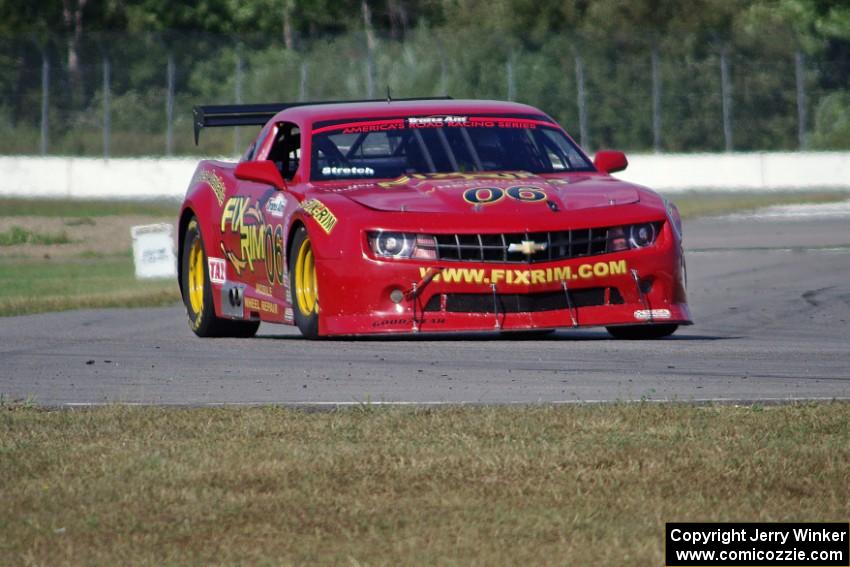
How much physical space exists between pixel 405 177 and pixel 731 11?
47.7m

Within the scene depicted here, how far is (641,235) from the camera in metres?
10.0

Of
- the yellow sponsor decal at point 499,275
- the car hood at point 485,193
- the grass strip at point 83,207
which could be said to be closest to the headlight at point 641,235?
the car hood at point 485,193

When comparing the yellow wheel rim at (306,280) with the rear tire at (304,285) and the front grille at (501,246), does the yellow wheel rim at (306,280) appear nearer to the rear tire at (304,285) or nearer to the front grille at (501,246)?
the rear tire at (304,285)

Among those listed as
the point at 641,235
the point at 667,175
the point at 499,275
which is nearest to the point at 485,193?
the point at 499,275

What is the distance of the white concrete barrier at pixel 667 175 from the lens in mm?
35438

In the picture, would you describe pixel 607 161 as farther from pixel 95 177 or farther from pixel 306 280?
pixel 95 177

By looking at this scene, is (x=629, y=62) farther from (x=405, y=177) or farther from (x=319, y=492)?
(x=319, y=492)

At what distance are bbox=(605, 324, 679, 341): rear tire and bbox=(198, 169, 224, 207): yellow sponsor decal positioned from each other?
2.66m

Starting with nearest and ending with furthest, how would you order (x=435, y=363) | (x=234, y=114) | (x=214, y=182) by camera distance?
(x=435, y=363), (x=214, y=182), (x=234, y=114)

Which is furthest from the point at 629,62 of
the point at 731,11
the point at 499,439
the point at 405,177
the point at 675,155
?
the point at 499,439

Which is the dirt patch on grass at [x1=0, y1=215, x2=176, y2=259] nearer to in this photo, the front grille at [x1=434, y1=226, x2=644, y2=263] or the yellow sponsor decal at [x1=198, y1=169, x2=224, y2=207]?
the yellow sponsor decal at [x1=198, y1=169, x2=224, y2=207]

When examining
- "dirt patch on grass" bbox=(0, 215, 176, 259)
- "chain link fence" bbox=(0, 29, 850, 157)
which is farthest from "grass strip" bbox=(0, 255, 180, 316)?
"chain link fence" bbox=(0, 29, 850, 157)

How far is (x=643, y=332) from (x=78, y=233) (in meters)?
19.2

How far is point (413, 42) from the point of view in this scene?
38750mm
